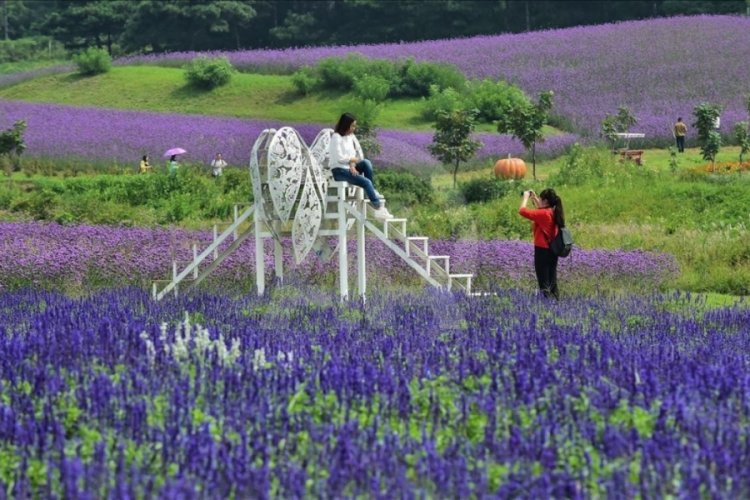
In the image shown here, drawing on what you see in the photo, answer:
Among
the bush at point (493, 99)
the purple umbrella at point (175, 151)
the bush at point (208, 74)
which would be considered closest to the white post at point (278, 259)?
the purple umbrella at point (175, 151)

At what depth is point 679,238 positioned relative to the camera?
752 inches

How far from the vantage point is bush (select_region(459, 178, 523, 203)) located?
79.3 feet

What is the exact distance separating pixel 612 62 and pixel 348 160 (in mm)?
31851

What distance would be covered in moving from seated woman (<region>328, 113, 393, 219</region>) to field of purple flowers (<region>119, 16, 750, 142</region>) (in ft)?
64.0

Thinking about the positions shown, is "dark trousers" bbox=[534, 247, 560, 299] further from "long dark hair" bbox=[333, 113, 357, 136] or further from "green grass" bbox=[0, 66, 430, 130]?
"green grass" bbox=[0, 66, 430, 130]

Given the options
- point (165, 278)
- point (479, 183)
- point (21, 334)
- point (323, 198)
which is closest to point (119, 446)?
point (21, 334)

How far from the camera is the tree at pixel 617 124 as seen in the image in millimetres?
30078

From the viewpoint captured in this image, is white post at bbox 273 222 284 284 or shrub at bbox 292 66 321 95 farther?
shrub at bbox 292 66 321 95

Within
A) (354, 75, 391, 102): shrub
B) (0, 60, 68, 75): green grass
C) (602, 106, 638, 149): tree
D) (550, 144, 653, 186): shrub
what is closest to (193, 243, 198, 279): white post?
(550, 144, 653, 186): shrub

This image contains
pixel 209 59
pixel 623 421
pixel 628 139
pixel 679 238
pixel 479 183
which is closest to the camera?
pixel 623 421

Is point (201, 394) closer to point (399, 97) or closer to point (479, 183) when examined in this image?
point (479, 183)

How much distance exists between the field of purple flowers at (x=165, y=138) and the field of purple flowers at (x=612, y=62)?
3.67 metres

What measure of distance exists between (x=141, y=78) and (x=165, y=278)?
32.7 m

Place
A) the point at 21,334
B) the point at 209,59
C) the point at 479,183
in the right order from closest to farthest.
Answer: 1. the point at 21,334
2. the point at 479,183
3. the point at 209,59
